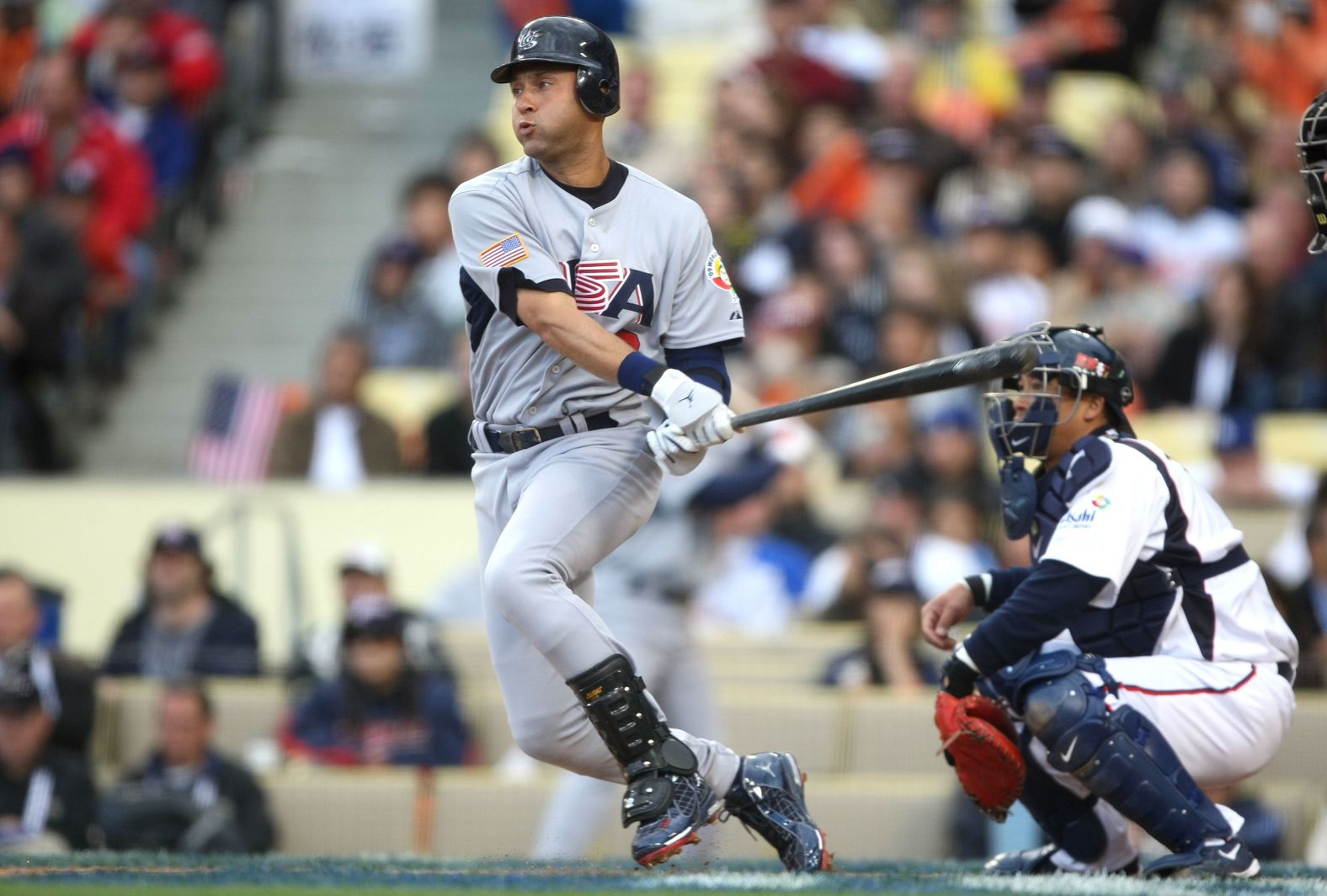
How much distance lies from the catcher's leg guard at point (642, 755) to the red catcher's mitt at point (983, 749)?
0.72 metres

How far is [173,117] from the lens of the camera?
12773 mm

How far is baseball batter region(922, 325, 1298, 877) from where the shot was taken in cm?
480

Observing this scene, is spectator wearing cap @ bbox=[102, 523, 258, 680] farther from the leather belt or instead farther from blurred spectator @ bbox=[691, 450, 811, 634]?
the leather belt

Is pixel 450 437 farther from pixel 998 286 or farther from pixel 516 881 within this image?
pixel 516 881

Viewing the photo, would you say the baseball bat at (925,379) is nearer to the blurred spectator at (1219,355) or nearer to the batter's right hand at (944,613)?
the batter's right hand at (944,613)

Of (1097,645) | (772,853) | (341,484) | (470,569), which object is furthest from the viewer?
(341,484)

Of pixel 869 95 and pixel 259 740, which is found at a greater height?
pixel 869 95

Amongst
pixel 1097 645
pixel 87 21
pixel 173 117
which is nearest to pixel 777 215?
pixel 173 117

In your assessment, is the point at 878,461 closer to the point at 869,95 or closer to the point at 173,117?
the point at 869,95

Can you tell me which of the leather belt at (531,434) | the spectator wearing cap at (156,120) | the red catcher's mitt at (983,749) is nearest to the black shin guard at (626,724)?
the leather belt at (531,434)

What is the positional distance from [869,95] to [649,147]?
1.38 metres

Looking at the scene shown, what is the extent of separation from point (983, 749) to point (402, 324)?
652 centimetres

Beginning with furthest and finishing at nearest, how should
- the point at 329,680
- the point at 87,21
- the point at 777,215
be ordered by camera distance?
the point at 87,21 < the point at 777,215 < the point at 329,680

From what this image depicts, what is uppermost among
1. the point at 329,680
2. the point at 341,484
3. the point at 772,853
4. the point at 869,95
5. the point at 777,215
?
the point at 869,95
